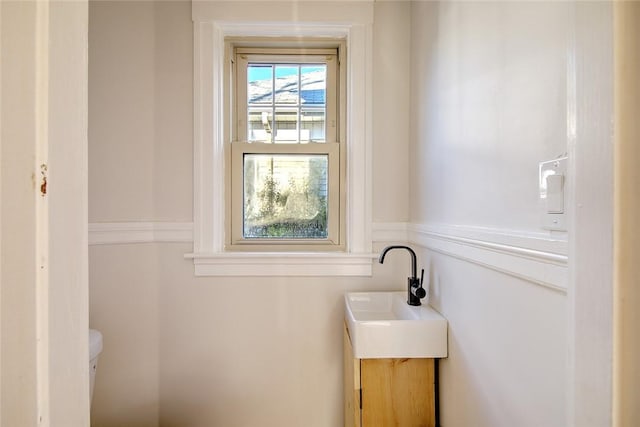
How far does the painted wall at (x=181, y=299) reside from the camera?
61.0 inches

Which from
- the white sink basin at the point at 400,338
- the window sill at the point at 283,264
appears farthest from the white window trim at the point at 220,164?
the white sink basin at the point at 400,338

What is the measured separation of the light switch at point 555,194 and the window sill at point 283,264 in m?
0.98

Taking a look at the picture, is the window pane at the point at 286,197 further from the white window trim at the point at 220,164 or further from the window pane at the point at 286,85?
the window pane at the point at 286,85

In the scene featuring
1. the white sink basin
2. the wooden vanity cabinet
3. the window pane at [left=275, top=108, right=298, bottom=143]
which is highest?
the window pane at [left=275, top=108, right=298, bottom=143]

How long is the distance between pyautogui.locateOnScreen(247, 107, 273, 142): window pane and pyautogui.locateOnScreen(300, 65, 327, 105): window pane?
0.68ft

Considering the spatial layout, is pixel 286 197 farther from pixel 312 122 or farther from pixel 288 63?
pixel 288 63

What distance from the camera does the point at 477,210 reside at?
3.07 ft

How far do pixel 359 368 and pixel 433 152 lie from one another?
0.87 meters

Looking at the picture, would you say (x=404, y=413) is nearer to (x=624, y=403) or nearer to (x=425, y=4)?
(x=624, y=403)

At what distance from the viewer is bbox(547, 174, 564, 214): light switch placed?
60 cm

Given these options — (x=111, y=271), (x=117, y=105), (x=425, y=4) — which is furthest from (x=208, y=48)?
(x=111, y=271)

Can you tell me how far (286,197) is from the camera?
5.66 ft

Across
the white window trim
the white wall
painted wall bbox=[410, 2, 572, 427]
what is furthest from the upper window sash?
the white wall

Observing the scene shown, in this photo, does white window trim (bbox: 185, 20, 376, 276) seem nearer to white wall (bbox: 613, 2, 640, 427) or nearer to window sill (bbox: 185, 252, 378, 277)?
window sill (bbox: 185, 252, 378, 277)
